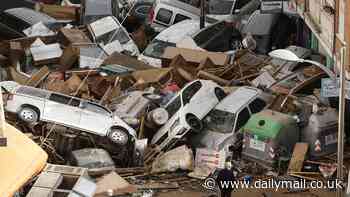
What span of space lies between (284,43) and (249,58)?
3.56 m

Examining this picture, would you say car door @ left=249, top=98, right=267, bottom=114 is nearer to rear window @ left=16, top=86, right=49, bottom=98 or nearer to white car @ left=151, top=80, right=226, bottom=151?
white car @ left=151, top=80, right=226, bottom=151

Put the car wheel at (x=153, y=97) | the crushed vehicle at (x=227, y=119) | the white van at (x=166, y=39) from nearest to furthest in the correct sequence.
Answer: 1. the crushed vehicle at (x=227, y=119)
2. the car wheel at (x=153, y=97)
3. the white van at (x=166, y=39)

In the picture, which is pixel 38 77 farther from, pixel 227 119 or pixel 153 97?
pixel 227 119

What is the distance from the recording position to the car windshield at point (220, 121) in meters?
24.1

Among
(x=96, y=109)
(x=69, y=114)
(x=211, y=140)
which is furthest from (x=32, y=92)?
(x=211, y=140)

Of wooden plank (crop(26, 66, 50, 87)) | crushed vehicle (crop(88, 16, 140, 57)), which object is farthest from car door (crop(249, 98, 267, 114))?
crushed vehicle (crop(88, 16, 140, 57))

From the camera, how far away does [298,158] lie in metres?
22.7

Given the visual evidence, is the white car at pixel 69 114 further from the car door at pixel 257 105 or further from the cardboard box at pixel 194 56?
the cardboard box at pixel 194 56

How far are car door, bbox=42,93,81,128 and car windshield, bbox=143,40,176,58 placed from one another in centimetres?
688

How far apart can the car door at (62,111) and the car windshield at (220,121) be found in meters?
3.02

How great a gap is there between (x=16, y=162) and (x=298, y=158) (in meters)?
10.5

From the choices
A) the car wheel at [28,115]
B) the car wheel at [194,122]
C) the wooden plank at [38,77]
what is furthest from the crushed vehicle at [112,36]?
the car wheel at [194,122]

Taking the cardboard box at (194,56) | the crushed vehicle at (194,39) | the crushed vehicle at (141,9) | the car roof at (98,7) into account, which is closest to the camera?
the cardboard box at (194,56)

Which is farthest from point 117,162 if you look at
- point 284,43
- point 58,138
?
point 284,43
